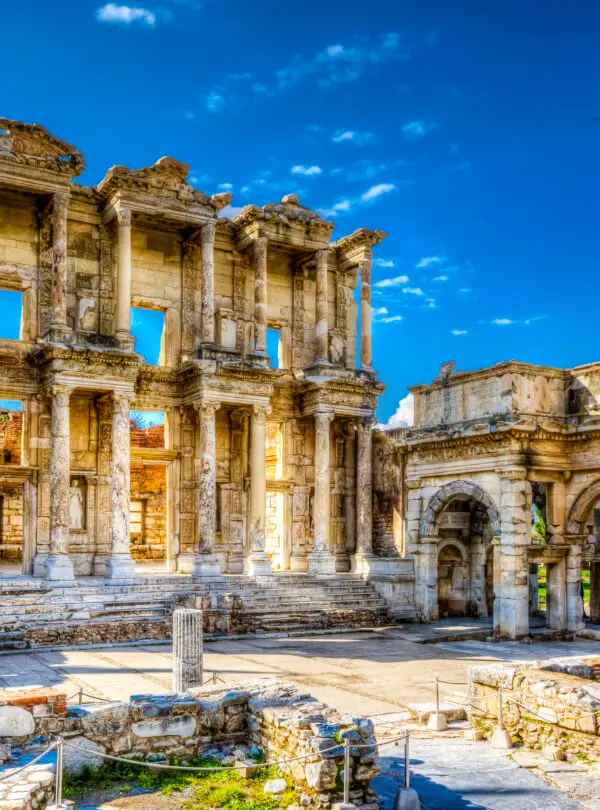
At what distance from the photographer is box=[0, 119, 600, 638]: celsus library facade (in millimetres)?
20312

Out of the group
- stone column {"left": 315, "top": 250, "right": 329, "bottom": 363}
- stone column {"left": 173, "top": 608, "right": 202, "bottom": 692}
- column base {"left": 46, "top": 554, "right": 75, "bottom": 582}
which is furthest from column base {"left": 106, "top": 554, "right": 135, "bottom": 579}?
stone column {"left": 315, "top": 250, "right": 329, "bottom": 363}

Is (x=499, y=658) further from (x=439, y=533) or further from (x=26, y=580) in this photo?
(x=26, y=580)

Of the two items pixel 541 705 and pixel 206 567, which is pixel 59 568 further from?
pixel 541 705

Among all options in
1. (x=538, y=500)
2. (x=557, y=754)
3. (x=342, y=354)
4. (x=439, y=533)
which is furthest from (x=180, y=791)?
(x=342, y=354)

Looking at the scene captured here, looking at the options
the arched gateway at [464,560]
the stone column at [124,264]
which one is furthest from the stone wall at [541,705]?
the stone column at [124,264]

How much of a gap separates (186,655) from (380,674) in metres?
3.80

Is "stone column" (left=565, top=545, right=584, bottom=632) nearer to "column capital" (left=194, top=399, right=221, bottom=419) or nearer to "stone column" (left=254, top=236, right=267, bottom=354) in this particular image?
"column capital" (left=194, top=399, right=221, bottom=419)

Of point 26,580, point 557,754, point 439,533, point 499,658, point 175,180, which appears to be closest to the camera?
point 557,754

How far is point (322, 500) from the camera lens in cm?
2630

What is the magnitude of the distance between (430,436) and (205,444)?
646 centimetres

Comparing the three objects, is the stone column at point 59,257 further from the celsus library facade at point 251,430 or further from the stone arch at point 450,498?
the stone arch at point 450,498

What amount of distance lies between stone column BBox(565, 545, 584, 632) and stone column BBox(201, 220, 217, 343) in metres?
11.2

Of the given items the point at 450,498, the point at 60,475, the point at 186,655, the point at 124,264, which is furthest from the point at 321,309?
the point at 186,655

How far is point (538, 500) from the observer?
84.8ft
